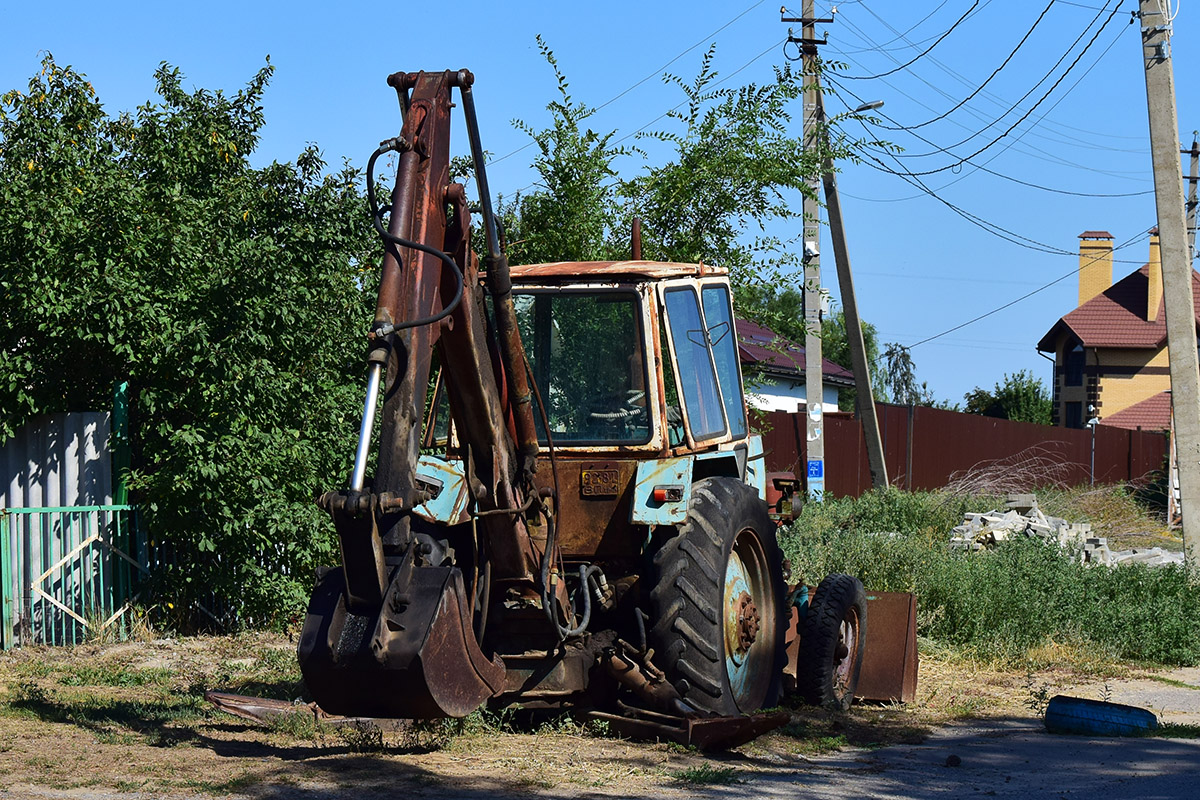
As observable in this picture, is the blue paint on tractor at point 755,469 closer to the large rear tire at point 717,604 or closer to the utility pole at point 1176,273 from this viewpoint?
the large rear tire at point 717,604

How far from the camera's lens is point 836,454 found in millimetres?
24062

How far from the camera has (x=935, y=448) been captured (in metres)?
27.0

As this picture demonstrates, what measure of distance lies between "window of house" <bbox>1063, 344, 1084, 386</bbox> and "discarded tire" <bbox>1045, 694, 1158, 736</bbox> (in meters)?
45.9

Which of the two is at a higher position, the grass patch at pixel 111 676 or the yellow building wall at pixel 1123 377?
the yellow building wall at pixel 1123 377

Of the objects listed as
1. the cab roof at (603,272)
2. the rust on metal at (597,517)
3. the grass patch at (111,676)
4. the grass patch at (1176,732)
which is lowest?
the grass patch at (1176,732)

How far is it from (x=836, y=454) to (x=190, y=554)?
1538 cm

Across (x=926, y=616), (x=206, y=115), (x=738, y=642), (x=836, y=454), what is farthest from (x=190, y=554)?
(x=836, y=454)

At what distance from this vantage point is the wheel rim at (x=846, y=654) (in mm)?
8492

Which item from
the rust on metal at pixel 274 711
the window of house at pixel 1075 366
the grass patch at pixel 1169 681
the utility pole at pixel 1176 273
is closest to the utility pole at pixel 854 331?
the utility pole at pixel 1176 273

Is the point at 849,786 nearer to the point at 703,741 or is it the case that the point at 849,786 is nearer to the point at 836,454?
the point at 703,741

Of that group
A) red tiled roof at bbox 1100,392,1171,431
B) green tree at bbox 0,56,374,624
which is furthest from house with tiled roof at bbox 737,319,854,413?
red tiled roof at bbox 1100,392,1171,431

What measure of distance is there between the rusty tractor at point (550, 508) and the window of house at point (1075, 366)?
151 ft

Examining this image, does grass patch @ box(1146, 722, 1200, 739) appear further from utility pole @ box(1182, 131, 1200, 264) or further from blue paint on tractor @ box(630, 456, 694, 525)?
utility pole @ box(1182, 131, 1200, 264)

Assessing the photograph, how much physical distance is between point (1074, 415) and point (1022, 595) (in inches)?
1739
